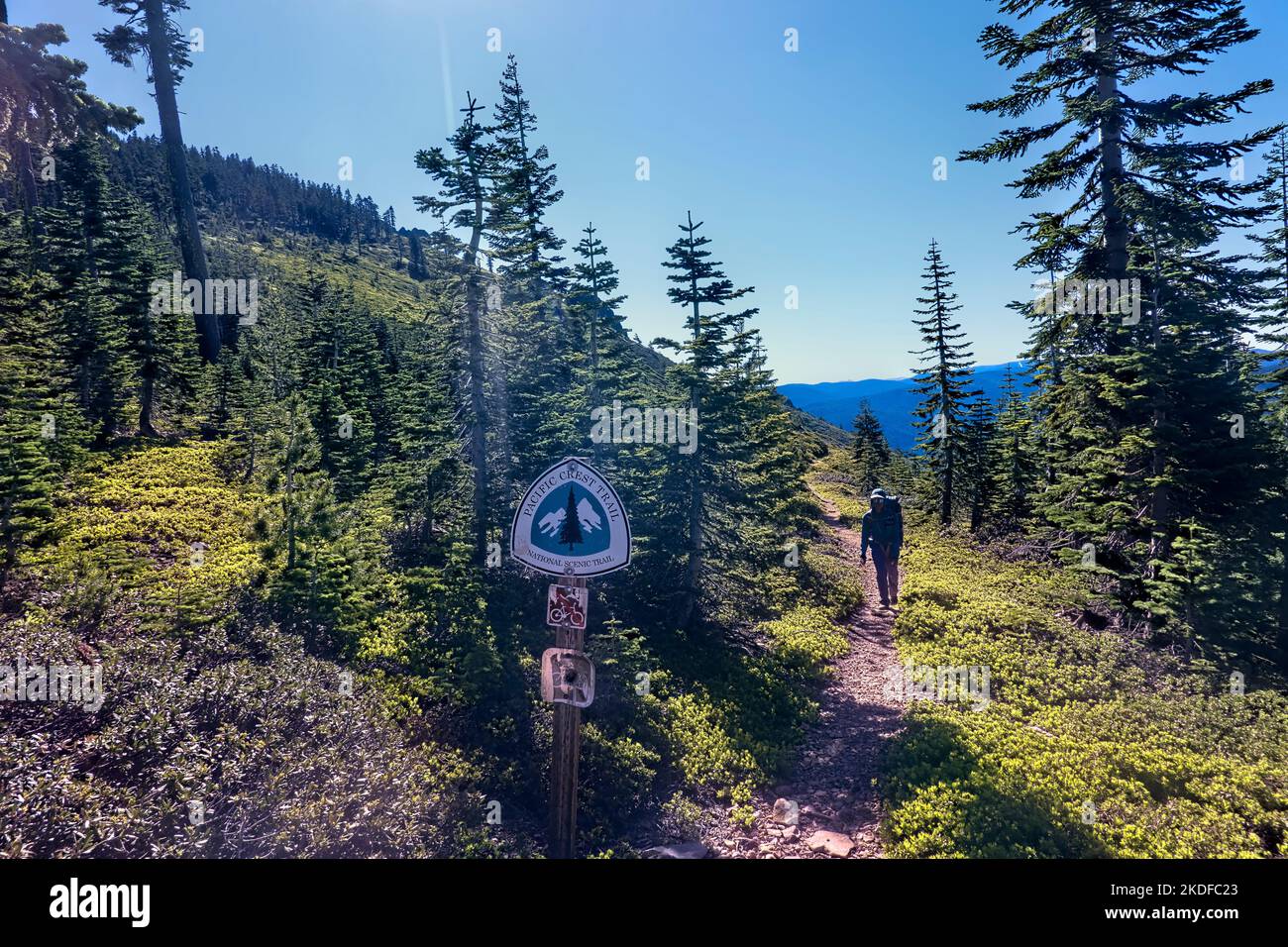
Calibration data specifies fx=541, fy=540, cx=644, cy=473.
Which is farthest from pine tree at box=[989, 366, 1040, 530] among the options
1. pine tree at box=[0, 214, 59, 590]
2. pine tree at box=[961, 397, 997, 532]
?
pine tree at box=[0, 214, 59, 590]

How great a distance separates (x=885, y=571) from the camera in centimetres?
1406

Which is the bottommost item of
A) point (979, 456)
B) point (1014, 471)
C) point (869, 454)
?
point (1014, 471)

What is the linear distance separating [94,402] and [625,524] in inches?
1159

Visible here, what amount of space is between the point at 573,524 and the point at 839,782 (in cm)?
718

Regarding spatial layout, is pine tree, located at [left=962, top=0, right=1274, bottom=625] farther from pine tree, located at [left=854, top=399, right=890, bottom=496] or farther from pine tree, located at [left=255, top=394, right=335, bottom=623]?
pine tree, located at [left=854, top=399, right=890, bottom=496]

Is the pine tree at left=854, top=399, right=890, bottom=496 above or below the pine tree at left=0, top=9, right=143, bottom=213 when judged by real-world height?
below

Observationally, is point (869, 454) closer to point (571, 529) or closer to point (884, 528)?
point (884, 528)

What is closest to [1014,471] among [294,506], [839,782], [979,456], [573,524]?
[979,456]

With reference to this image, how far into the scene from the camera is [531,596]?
49.3 feet

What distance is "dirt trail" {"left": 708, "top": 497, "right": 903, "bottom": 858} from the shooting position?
23.5 ft

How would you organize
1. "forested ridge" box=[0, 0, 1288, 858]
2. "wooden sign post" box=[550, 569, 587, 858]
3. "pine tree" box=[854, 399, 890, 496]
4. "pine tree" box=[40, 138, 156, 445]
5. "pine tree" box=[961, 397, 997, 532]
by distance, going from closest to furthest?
1. "wooden sign post" box=[550, 569, 587, 858]
2. "forested ridge" box=[0, 0, 1288, 858]
3. "pine tree" box=[40, 138, 156, 445]
4. "pine tree" box=[961, 397, 997, 532]
5. "pine tree" box=[854, 399, 890, 496]

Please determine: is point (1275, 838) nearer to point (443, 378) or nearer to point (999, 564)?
point (999, 564)

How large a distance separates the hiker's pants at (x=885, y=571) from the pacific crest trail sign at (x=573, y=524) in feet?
35.7

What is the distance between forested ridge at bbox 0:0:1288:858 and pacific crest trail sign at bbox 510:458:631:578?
4.40 meters
